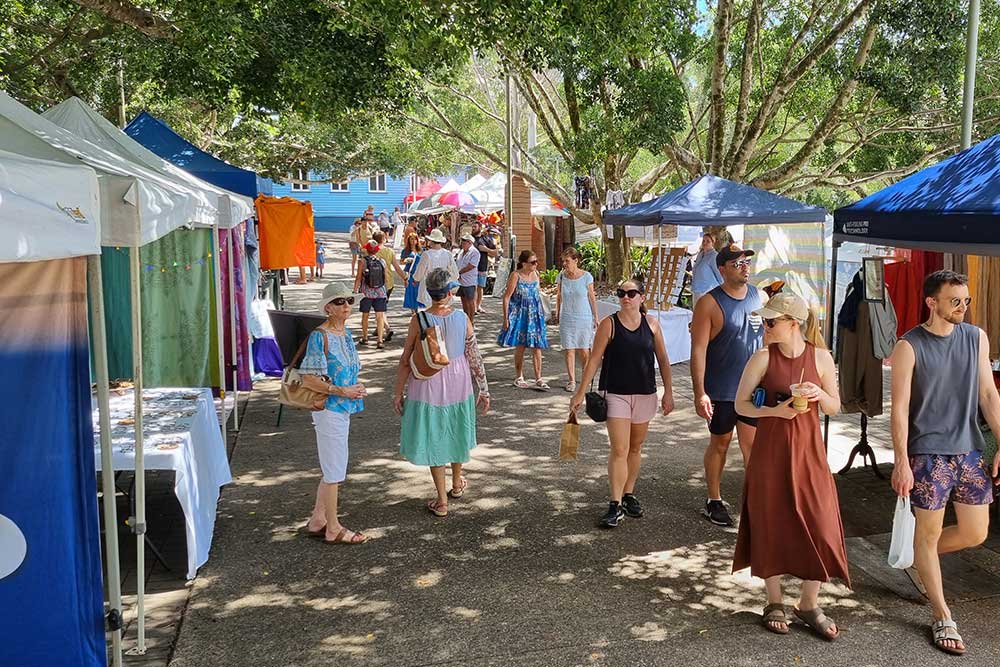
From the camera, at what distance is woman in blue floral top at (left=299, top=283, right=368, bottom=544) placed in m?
5.86

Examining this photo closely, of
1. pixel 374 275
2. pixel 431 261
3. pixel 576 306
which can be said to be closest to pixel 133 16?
pixel 431 261

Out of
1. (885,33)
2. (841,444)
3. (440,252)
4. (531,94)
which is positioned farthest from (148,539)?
(531,94)

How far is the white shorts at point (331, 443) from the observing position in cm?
593

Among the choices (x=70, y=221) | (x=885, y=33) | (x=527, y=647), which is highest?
(x=885, y=33)

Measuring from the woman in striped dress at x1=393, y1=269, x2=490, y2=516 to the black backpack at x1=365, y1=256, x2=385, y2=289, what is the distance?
7189mm

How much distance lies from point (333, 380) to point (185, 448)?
0.96 meters

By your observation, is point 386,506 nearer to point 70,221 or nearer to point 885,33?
point 70,221

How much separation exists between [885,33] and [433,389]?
445 inches

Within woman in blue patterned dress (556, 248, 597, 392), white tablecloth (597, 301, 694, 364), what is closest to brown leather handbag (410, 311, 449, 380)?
woman in blue patterned dress (556, 248, 597, 392)

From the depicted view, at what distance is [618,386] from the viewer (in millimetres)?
6137

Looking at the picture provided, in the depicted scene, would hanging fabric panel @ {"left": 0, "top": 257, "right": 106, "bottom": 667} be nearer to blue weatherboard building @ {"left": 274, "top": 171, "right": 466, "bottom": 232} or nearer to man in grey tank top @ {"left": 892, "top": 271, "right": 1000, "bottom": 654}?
man in grey tank top @ {"left": 892, "top": 271, "right": 1000, "bottom": 654}

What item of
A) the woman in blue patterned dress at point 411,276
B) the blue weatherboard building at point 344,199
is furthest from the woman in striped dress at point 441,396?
the blue weatherboard building at point 344,199

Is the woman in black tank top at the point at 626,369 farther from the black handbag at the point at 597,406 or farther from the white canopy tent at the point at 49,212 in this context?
the white canopy tent at the point at 49,212

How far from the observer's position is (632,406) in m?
6.16
